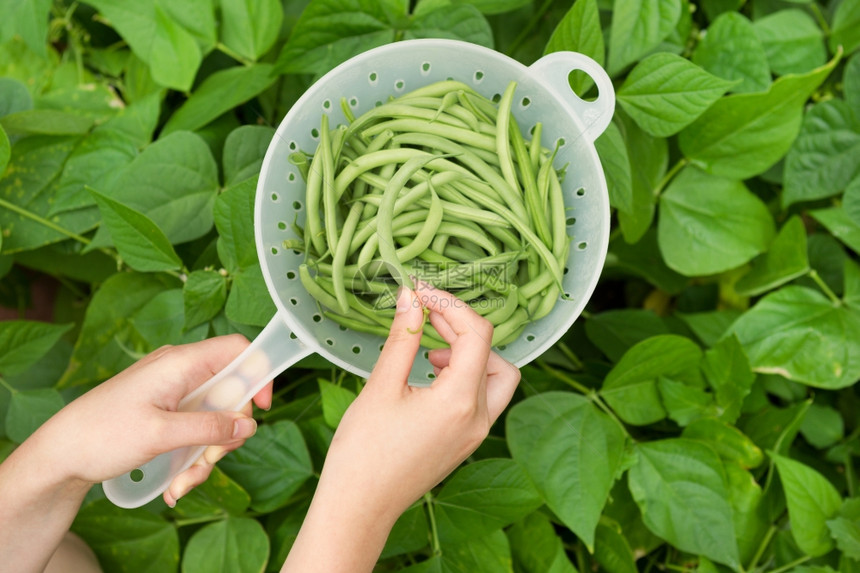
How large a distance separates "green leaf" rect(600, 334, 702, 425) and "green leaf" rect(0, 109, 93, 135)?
798 mm

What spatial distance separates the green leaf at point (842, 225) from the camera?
90cm

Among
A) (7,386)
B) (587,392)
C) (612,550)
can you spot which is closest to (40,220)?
(7,386)

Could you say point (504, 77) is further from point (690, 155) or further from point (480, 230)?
point (690, 155)

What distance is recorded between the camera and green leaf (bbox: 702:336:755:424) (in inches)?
32.6

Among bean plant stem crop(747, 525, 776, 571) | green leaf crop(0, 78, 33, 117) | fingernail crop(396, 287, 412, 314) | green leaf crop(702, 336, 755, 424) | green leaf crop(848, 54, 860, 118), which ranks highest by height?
green leaf crop(848, 54, 860, 118)

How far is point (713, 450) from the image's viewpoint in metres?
0.80

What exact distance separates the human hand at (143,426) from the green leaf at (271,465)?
6.5 inches

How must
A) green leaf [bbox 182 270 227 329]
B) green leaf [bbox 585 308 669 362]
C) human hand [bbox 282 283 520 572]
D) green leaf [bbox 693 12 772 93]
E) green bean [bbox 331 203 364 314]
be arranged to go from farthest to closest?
green leaf [bbox 585 308 669 362], green leaf [bbox 693 12 772 93], green leaf [bbox 182 270 227 329], green bean [bbox 331 203 364 314], human hand [bbox 282 283 520 572]

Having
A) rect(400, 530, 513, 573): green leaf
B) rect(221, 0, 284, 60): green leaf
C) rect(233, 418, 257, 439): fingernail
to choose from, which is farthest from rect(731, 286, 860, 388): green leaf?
rect(221, 0, 284, 60): green leaf

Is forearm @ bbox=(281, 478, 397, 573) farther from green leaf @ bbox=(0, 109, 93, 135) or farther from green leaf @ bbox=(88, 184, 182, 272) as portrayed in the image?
green leaf @ bbox=(0, 109, 93, 135)

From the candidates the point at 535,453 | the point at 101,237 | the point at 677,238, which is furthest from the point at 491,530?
the point at 101,237

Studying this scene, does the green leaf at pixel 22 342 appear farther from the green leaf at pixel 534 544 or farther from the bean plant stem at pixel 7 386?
the green leaf at pixel 534 544

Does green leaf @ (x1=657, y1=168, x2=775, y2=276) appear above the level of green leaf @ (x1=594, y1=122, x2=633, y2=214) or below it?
below

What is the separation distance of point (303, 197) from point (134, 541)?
0.50 meters
